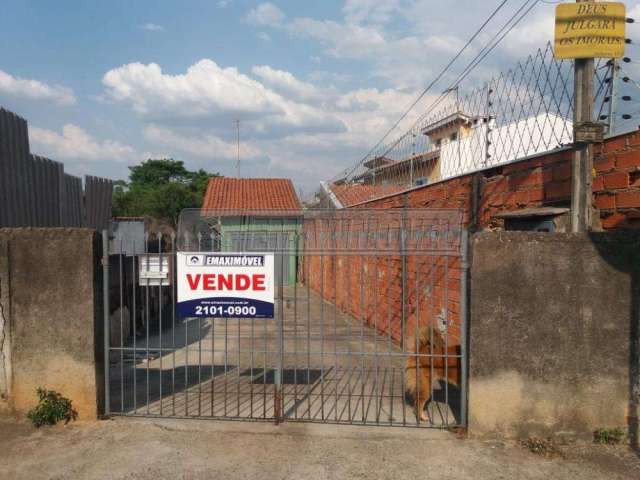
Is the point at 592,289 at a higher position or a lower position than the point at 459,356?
higher

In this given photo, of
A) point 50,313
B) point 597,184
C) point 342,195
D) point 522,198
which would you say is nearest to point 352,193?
point 342,195

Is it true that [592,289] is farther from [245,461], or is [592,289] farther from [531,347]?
[245,461]

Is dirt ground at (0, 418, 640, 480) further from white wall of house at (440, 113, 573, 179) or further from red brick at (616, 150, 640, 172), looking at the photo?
white wall of house at (440, 113, 573, 179)

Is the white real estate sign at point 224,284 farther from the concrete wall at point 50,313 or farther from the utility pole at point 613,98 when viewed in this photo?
the utility pole at point 613,98

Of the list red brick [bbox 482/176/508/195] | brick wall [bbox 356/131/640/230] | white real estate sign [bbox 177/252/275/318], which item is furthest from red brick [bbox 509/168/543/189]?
white real estate sign [bbox 177/252/275/318]

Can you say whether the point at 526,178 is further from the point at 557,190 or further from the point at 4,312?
the point at 4,312

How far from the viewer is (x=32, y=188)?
278 inches

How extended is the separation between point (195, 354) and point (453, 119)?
5.40 meters

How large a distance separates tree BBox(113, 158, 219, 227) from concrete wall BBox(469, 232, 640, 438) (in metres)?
26.9

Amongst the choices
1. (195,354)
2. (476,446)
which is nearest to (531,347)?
(476,446)

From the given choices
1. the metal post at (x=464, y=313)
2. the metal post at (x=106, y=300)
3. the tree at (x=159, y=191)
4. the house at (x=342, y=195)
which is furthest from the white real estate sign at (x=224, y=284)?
the tree at (x=159, y=191)

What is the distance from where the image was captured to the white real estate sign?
4824 mm

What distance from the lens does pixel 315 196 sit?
18.7m

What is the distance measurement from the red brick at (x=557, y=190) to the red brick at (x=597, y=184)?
0.89 ft
